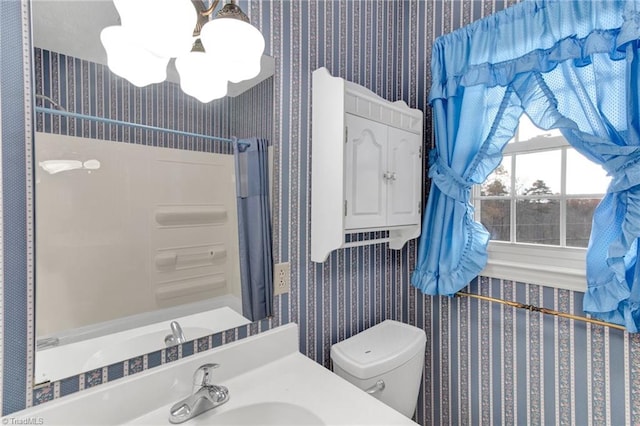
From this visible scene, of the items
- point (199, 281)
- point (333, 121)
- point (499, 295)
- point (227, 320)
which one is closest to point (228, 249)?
point (199, 281)

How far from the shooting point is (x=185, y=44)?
71 centimetres

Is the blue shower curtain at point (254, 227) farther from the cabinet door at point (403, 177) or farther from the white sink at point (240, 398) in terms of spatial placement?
the cabinet door at point (403, 177)

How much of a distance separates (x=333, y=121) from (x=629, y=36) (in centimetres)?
92

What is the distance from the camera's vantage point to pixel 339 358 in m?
1.18

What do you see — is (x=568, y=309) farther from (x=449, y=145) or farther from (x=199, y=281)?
(x=199, y=281)

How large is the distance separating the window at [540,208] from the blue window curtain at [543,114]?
133 mm

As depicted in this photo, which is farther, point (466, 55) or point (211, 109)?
point (466, 55)

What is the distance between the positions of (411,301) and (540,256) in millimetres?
613

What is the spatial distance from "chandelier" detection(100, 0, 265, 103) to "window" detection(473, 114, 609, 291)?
1185mm

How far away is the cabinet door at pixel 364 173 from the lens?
1121 mm

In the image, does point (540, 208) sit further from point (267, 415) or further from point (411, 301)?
point (267, 415)

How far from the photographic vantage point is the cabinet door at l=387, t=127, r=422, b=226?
129 cm

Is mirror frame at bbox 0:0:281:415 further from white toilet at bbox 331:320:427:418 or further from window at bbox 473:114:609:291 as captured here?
window at bbox 473:114:609:291

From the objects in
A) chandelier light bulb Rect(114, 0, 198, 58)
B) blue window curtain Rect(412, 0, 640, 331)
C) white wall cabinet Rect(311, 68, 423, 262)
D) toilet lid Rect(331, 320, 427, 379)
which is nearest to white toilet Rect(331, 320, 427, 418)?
toilet lid Rect(331, 320, 427, 379)
